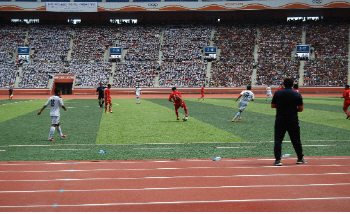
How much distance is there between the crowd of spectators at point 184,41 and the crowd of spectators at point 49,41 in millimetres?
17961

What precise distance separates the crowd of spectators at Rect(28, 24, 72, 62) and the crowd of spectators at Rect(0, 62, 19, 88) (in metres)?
3.91

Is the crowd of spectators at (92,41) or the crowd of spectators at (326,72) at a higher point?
the crowd of spectators at (92,41)

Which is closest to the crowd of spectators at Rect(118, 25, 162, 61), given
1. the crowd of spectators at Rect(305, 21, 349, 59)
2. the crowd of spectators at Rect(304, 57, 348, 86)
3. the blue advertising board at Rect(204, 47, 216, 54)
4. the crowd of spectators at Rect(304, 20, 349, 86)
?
the blue advertising board at Rect(204, 47, 216, 54)

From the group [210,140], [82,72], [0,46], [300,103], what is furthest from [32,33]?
[300,103]

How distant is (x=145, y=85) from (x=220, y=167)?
46.4 meters

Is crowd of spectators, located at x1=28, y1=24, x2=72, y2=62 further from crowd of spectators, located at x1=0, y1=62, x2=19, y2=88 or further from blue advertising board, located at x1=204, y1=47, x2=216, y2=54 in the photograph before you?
blue advertising board, located at x1=204, y1=47, x2=216, y2=54

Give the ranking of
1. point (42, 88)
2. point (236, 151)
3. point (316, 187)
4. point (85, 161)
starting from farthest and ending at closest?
point (42, 88)
point (236, 151)
point (85, 161)
point (316, 187)

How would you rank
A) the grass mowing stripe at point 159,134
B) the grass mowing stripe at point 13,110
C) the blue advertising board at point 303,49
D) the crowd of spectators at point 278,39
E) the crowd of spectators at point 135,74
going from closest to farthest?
the grass mowing stripe at point 159,134
the grass mowing stripe at point 13,110
the crowd of spectators at point 135,74
the blue advertising board at point 303,49
the crowd of spectators at point 278,39

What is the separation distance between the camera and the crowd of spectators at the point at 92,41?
192 feet

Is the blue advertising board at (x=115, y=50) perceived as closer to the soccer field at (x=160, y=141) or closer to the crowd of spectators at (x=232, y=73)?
the crowd of spectators at (x=232, y=73)

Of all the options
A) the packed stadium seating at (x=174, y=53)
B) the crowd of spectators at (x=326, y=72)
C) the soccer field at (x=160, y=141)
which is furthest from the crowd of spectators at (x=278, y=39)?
the soccer field at (x=160, y=141)

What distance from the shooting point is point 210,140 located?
11.2 meters

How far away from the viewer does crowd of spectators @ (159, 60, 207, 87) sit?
53.2 m

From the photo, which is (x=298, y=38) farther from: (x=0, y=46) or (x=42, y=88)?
(x=0, y=46)
